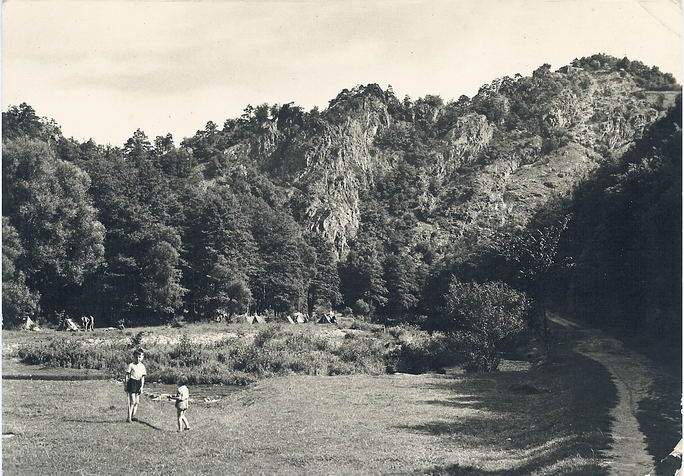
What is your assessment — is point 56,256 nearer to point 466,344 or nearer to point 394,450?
point 394,450

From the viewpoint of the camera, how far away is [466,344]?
117 feet

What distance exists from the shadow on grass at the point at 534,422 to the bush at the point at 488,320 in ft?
11.6

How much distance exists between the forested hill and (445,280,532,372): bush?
9.65 m

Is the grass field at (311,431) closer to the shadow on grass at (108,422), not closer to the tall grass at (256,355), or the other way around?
the shadow on grass at (108,422)

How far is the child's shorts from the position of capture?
56.3 ft

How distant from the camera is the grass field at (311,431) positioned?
1405 centimetres

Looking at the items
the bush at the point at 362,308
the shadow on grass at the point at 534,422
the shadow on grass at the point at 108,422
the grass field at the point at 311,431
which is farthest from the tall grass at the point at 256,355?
the bush at the point at 362,308

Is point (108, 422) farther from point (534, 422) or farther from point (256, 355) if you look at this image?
point (256, 355)

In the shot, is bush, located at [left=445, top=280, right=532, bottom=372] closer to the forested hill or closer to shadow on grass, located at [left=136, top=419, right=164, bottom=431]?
the forested hill

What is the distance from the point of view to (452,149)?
220ft

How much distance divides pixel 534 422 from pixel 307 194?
Result: 77.0 meters

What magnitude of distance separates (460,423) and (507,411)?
10.3ft

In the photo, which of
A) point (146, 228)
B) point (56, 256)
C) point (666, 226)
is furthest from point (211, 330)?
point (666, 226)

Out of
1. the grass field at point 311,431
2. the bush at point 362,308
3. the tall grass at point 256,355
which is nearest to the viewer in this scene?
the grass field at point 311,431
